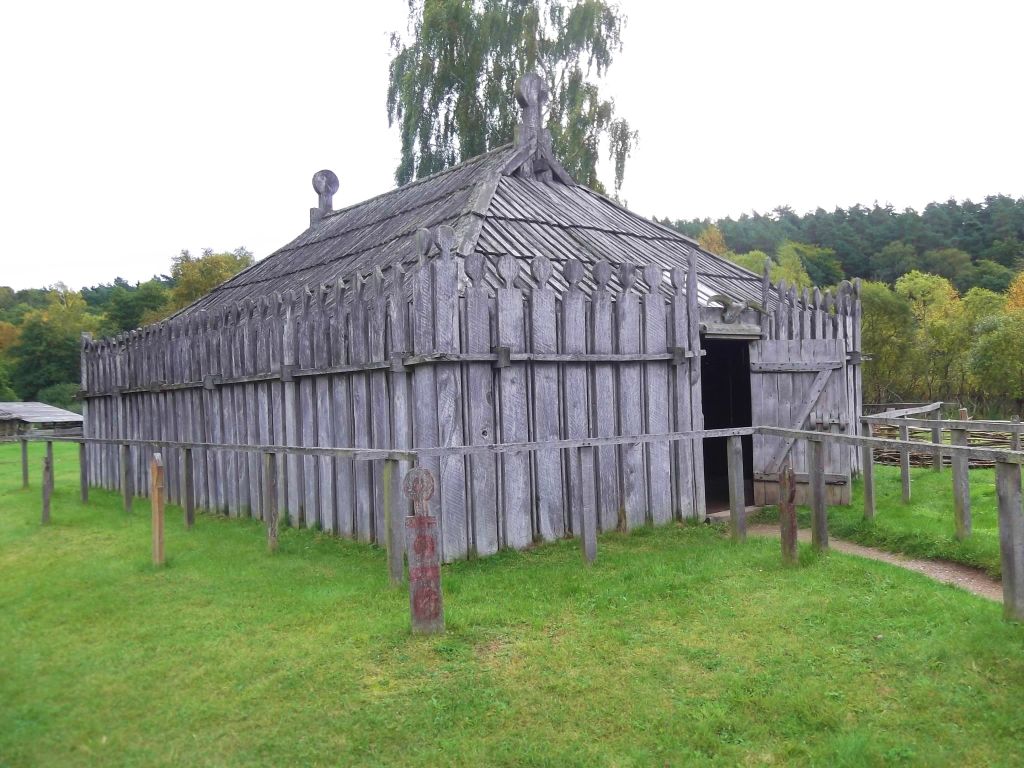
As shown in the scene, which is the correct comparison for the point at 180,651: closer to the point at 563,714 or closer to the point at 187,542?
the point at 563,714

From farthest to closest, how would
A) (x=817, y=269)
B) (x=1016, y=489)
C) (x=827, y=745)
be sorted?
(x=817, y=269) → (x=1016, y=489) → (x=827, y=745)

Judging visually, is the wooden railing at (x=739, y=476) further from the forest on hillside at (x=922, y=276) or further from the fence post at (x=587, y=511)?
the forest on hillside at (x=922, y=276)

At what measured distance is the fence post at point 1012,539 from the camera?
5.11m

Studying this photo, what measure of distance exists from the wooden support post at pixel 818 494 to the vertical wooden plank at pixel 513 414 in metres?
2.62

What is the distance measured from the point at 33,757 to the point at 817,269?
65.1 metres

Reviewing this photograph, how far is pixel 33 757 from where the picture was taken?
13.6 feet

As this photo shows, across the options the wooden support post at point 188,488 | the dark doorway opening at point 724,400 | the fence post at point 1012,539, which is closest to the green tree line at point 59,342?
the dark doorway opening at point 724,400

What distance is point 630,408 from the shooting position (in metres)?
8.91

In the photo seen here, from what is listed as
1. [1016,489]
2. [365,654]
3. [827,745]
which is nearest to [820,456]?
[1016,489]

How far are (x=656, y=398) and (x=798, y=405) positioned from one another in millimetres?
2476

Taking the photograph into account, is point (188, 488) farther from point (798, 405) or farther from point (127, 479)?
point (798, 405)

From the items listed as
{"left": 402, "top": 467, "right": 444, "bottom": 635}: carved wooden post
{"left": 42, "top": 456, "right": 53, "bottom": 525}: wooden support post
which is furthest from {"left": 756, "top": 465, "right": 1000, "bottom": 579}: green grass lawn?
{"left": 42, "top": 456, "right": 53, "bottom": 525}: wooden support post

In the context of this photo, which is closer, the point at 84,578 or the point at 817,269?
the point at 84,578

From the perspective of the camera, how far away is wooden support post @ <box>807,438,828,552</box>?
23.9 ft
